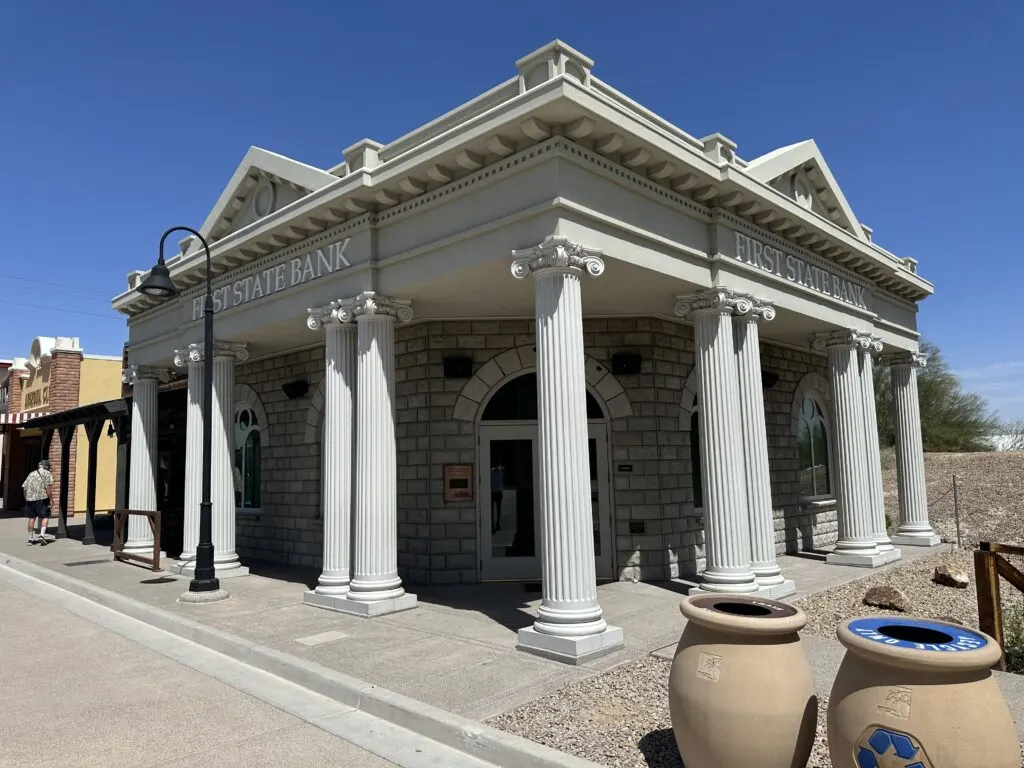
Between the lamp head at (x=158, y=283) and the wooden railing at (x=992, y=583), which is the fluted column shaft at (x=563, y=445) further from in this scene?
the lamp head at (x=158, y=283)

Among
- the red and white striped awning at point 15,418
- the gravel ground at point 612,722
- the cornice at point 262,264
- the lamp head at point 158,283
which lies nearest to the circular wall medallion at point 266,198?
the cornice at point 262,264

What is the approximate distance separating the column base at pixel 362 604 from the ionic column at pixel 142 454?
669cm

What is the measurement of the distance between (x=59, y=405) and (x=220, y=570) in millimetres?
19254

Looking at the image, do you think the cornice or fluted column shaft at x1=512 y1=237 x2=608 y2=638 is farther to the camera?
the cornice

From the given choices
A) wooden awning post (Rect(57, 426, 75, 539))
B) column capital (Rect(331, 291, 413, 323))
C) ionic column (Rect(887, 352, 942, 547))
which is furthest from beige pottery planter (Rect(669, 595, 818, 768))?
wooden awning post (Rect(57, 426, 75, 539))

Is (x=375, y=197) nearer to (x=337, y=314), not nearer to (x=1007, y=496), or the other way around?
(x=337, y=314)

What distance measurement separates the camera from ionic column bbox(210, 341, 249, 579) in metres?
11.3

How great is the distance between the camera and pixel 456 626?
7.56m

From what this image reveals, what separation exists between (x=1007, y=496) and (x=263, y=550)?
18.8 meters

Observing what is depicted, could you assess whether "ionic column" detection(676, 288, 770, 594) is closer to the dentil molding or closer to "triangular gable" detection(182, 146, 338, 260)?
the dentil molding

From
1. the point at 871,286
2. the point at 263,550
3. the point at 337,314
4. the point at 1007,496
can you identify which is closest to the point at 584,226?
the point at 337,314

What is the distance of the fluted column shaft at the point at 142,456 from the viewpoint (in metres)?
13.8

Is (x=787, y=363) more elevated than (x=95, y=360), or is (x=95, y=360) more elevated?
(x=95, y=360)

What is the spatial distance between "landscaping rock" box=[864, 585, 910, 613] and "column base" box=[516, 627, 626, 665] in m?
3.76
